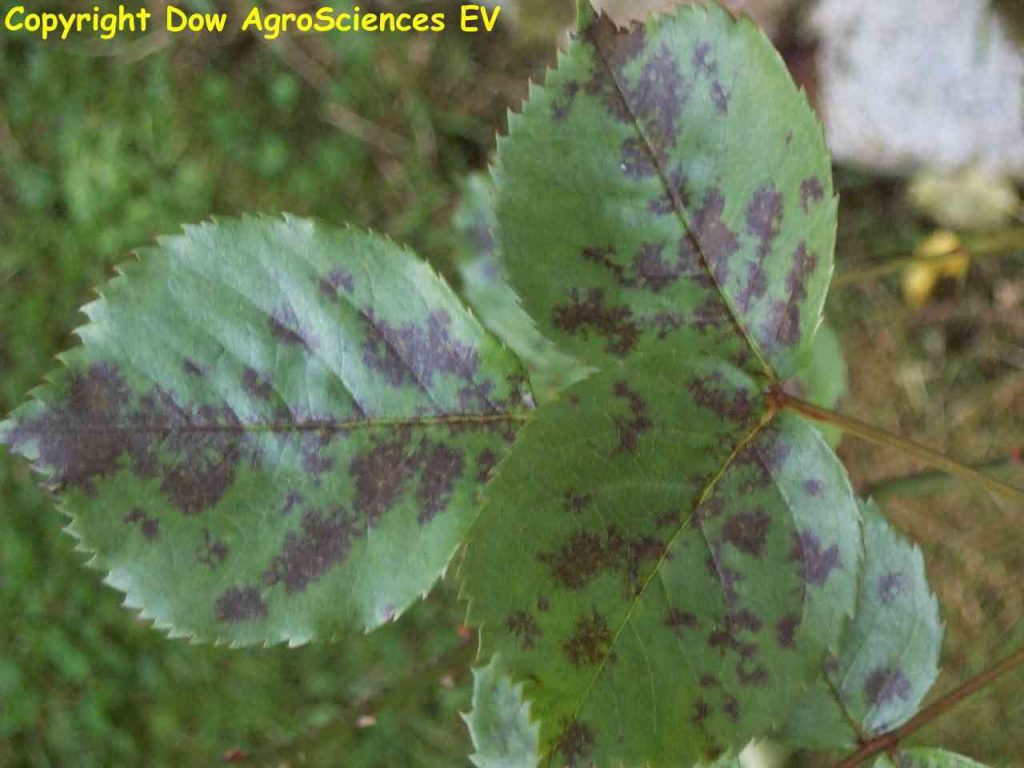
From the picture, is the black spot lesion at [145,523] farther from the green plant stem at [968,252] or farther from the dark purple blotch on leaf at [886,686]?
the green plant stem at [968,252]

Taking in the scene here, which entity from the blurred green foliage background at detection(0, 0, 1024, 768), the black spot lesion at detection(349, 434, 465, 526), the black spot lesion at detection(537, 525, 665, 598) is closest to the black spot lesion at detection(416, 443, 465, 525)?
the black spot lesion at detection(349, 434, 465, 526)

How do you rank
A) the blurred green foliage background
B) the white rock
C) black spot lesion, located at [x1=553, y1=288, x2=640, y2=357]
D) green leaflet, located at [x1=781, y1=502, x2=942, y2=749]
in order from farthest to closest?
the blurred green foliage background → the white rock → green leaflet, located at [x1=781, y1=502, x2=942, y2=749] → black spot lesion, located at [x1=553, y1=288, x2=640, y2=357]

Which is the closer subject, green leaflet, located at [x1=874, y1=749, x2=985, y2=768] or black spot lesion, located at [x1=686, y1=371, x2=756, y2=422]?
black spot lesion, located at [x1=686, y1=371, x2=756, y2=422]

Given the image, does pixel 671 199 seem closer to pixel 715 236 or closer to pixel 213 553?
pixel 715 236

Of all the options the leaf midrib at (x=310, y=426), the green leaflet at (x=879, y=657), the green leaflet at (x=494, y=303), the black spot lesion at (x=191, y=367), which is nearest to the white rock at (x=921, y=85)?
the green leaflet at (x=494, y=303)

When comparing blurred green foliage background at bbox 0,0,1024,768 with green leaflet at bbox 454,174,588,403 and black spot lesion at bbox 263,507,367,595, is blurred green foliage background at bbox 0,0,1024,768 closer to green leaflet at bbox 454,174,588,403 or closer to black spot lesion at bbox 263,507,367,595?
green leaflet at bbox 454,174,588,403

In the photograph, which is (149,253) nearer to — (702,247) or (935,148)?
(702,247)

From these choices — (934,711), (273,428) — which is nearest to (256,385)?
(273,428)
